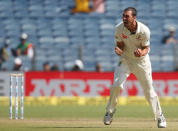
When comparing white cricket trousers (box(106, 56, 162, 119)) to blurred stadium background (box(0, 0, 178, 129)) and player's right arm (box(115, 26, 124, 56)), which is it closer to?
player's right arm (box(115, 26, 124, 56))

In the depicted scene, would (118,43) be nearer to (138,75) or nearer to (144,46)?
(144,46)

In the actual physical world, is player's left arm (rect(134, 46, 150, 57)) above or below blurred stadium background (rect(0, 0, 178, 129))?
above

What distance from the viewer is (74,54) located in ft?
55.6

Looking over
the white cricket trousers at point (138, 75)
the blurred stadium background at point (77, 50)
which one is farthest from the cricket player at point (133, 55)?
the blurred stadium background at point (77, 50)

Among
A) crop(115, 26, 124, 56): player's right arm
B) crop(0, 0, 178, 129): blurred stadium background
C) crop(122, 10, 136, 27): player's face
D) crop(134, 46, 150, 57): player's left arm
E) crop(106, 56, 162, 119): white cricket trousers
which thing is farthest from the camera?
crop(0, 0, 178, 129): blurred stadium background

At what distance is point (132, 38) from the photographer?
26.2 feet

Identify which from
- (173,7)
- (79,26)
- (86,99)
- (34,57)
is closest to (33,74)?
(34,57)

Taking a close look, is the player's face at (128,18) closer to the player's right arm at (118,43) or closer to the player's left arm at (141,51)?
the player's right arm at (118,43)

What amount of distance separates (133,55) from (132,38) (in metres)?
0.28

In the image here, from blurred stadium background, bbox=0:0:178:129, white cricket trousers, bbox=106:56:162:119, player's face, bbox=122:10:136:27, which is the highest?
player's face, bbox=122:10:136:27

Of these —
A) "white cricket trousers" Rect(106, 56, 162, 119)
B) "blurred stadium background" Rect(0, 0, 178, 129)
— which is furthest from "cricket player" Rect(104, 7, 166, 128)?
"blurred stadium background" Rect(0, 0, 178, 129)

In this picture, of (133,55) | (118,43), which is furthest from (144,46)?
(118,43)

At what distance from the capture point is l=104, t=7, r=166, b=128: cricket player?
26.0ft

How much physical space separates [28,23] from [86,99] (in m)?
4.71
